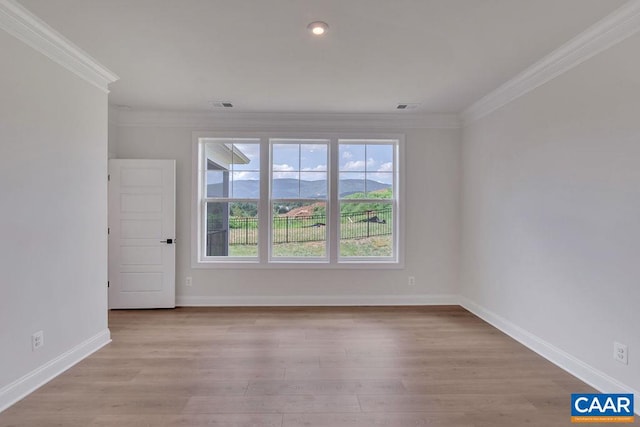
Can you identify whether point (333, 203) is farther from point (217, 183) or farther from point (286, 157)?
point (217, 183)

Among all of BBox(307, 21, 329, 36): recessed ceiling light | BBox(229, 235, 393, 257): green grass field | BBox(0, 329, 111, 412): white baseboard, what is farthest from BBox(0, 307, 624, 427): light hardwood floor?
BBox(307, 21, 329, 36): recessed ceiling light

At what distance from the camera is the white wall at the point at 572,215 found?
210 cm

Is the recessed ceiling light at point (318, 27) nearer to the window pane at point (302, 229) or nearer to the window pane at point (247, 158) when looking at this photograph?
the window pane at point (247, 158)

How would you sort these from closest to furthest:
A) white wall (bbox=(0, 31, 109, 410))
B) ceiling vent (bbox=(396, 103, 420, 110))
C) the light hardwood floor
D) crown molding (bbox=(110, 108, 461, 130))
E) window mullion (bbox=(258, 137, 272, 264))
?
the light hardwood floor, white wall (bbox=(0, 31, 109, 410)), ceiling vent (bbox=(396, 103, 420, 110)), crown molding (bbox=(110, 108, 461, 130)), window mullion (bbox=(258, 137, 272, 264))

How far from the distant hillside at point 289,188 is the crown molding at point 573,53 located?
6.28ft

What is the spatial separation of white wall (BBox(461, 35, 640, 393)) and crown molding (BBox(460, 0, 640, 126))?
6cm

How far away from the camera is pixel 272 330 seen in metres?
3.39

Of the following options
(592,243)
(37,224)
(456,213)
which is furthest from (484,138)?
(37,224)

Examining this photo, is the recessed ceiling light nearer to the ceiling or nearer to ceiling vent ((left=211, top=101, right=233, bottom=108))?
the ceiling

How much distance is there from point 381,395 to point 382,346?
816mm

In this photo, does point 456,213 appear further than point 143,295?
Yes

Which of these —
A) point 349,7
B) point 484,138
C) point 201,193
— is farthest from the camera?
point 201,193

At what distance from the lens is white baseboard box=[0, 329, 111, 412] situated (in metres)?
2.07

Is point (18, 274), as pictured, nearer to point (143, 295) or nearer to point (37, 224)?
point (37, 224)
